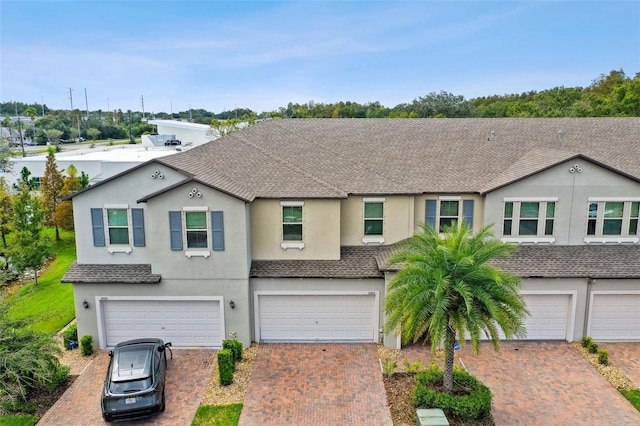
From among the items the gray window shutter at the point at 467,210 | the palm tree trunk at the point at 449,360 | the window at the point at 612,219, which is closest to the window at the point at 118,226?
the palm tree trunk at the point at 449,360

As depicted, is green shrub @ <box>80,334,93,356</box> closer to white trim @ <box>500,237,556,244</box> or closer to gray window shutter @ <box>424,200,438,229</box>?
gray window shutter @ <box>424,200,438,229</box>

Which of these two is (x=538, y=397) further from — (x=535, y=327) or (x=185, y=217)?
(x=185, y=217)

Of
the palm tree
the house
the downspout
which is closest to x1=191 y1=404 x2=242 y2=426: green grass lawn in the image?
the house

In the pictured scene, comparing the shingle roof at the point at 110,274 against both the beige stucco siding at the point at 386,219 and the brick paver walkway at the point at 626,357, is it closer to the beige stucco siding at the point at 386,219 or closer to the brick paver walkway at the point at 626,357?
the beige stucco siding at the point at 386,219

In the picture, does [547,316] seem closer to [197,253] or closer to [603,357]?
[603,357]

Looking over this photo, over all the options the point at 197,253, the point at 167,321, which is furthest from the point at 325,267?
the point at 167,321

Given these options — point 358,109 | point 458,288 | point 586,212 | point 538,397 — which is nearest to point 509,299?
point 458,288
